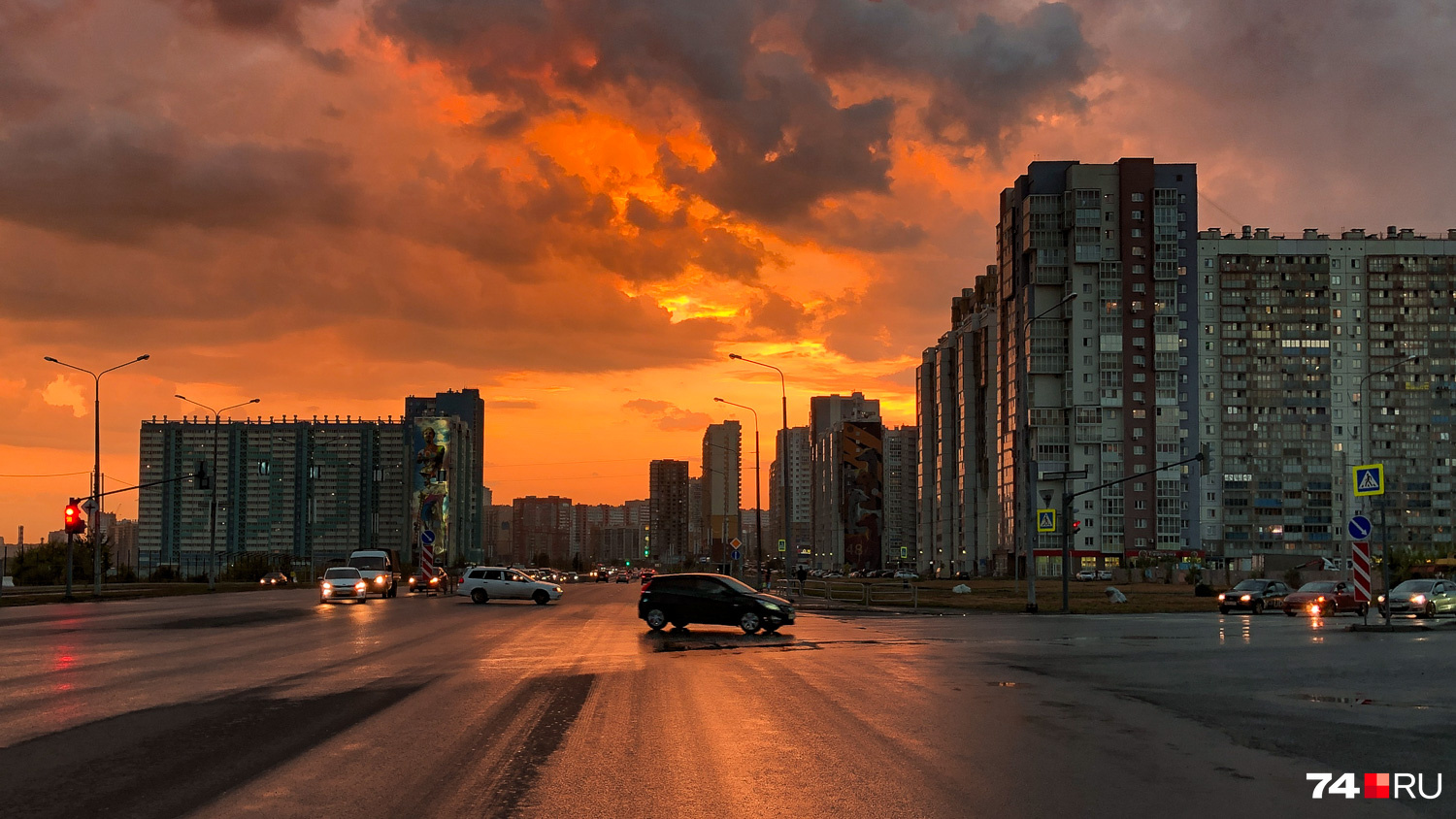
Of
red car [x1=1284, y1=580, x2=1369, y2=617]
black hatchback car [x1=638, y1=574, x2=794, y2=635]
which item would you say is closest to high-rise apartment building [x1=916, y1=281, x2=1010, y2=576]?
red car [x1=1284, y1=580, x2=1369, y2=617]

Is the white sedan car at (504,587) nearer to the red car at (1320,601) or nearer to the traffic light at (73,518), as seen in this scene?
the traffic light at (73,518)

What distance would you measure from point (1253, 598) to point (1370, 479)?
50.9 feet

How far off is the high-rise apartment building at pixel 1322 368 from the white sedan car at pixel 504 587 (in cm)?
12824

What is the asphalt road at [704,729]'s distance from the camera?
8.62 m

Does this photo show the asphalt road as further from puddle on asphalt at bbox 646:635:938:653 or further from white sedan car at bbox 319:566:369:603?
white sedan car at bbox 319:566:369:603

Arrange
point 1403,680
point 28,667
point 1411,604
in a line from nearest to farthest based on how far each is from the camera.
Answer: point 1403,680, point 28,667, point 1411,604

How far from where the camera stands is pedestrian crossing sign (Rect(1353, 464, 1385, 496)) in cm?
3350

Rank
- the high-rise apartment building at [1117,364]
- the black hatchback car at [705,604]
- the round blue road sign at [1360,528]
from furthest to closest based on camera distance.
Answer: the high-rise apartment building at [1117,364] < the round blue road sign at [1360,528] < the black hatchback car at [705,604]

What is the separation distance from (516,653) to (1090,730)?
42.5ft

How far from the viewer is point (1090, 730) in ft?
40.3

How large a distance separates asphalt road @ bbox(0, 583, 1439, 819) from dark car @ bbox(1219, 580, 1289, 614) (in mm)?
23473

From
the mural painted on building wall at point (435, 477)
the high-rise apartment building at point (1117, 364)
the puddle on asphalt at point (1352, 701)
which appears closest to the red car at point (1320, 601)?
the puddle on asphalt at point (1352, 701)

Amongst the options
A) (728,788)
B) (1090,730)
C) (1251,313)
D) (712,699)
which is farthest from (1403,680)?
(1251,313)

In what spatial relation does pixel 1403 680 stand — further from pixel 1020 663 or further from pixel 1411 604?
pixel 1411 604
